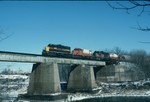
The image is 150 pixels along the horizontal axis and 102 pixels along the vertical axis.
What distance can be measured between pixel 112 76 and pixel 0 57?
145 feet

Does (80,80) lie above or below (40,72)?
below

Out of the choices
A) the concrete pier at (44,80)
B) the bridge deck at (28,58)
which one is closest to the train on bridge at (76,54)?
the bridge deck at (28,58)

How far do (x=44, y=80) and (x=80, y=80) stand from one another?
1632 cm

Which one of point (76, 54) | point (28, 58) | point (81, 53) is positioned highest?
point (81, 53)

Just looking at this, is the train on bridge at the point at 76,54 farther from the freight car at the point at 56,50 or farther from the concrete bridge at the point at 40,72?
the concrete bridge at the point at 40,72

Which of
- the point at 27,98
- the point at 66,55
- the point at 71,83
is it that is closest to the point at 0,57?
the point at 27,98

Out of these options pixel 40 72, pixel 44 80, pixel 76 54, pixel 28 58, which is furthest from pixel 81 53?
pixel 28 58

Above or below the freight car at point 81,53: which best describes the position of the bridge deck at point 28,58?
below

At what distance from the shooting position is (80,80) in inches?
2800

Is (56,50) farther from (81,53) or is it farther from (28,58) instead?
(81,53)

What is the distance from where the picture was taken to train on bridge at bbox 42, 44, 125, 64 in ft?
208

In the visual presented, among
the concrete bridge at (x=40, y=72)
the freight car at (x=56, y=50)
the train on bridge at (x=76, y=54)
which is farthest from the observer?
the train on bridge at (x=76, y=54)

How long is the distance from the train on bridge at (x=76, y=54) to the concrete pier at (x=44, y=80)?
178 inches

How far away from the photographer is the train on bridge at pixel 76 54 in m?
63.3
